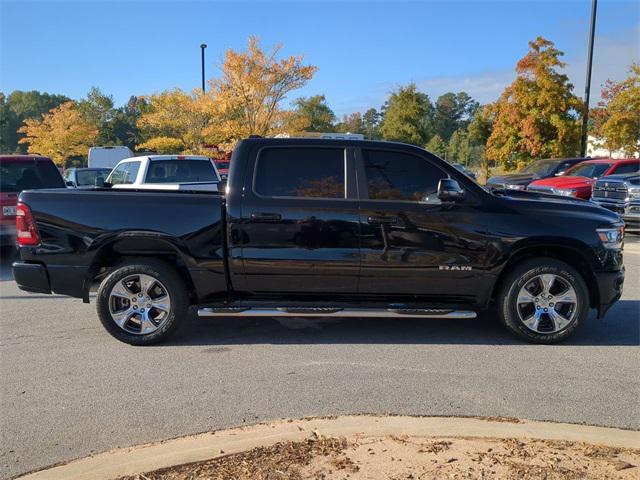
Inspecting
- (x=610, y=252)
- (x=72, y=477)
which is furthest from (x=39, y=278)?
(x=610, y=252)

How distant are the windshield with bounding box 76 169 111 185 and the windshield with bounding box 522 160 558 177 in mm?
14534

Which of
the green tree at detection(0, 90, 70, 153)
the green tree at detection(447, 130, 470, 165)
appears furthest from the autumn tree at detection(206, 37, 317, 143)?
the green tree at detection(0, 90, 70, 153)

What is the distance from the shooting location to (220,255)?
540 centimetres

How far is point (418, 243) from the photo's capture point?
537cm

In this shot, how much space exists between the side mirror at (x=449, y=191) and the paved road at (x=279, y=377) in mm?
1441

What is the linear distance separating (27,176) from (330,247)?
7110 mm

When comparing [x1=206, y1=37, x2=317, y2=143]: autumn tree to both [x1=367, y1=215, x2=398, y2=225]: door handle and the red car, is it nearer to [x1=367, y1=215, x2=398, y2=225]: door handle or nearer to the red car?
the red car

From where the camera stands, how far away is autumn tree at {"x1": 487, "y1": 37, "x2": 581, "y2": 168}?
76.8 ft

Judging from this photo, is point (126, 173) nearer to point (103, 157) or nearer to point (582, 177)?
point (582, 177)

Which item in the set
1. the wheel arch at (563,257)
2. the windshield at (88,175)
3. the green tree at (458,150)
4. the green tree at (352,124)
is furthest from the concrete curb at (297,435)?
the green tree at (352,124)

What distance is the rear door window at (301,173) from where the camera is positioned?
549 cm

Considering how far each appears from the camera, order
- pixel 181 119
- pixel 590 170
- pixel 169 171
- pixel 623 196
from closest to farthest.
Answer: pixel 169 171 → pixel 623 196 → pixel 590 170 → pixel 181 119

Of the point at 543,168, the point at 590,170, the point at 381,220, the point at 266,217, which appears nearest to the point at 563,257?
the point at 381,220

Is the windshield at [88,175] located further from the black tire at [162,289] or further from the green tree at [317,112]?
the green tree at [317,112]
